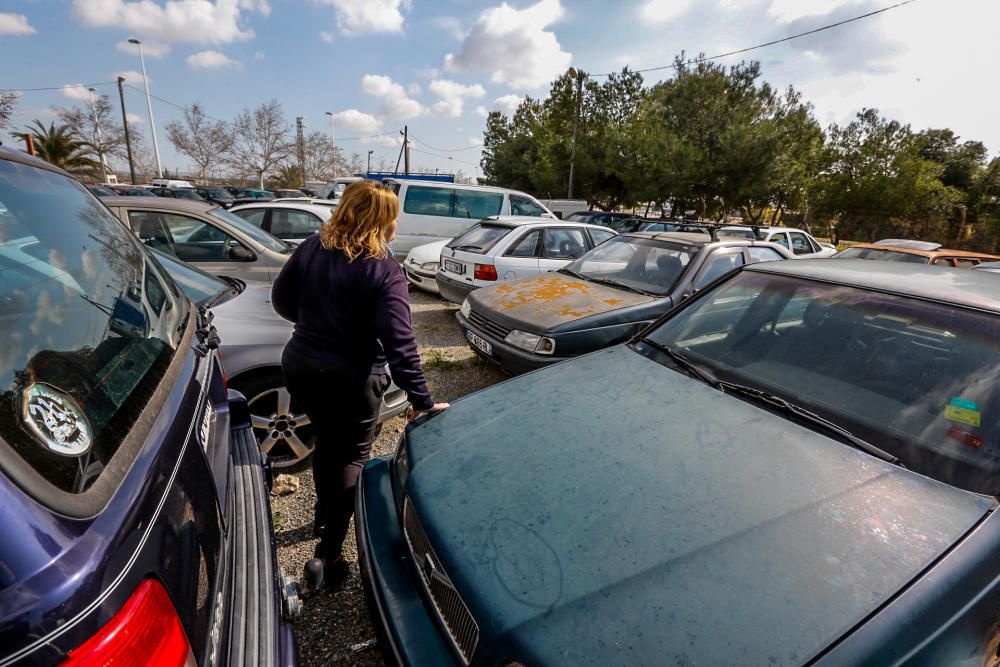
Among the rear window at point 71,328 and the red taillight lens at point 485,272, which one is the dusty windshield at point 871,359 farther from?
the red taillight lens at point 485,272

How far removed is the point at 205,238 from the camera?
16.2 feet

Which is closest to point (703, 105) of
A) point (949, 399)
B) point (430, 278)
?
point (430, 278)

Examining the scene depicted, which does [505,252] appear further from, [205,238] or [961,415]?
[961,415]

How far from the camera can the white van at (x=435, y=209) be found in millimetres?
9492

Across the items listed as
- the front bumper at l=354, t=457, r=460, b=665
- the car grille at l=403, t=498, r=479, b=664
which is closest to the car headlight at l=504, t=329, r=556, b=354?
the front bumper at l=354, t=457, r=460, b=665

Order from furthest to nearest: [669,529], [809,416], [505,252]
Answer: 1. [505,252]
2. [809,416]
3. [669,529]

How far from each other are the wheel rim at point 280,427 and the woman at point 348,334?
85 cm

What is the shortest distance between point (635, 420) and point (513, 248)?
4.88 meters

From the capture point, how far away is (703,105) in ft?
67.3

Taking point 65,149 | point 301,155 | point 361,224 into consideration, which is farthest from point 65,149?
point 361,224

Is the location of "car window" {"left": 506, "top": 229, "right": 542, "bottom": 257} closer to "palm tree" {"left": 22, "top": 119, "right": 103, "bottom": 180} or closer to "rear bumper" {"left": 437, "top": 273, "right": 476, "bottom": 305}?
"rear bumper" {"left": 437, "top": 273, "right": 476, "bottom": 305}

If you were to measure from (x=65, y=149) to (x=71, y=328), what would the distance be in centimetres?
3231

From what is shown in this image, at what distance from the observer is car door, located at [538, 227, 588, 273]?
6.62m

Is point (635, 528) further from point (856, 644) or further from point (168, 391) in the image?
point (168, 391)
